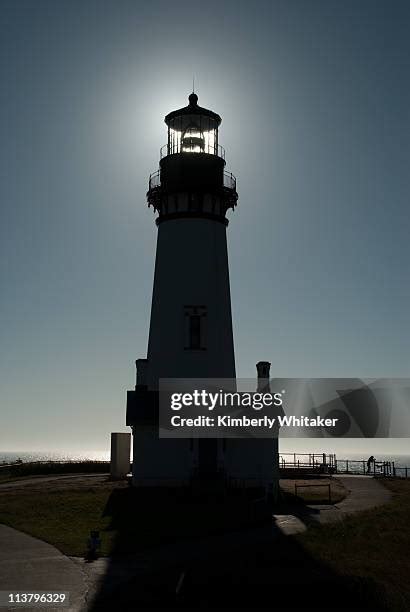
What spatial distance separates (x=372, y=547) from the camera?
19672 mm

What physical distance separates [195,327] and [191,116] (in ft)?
40.1

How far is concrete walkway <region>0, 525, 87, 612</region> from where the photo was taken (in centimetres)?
1464

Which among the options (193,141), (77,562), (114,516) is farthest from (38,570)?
(193,141)

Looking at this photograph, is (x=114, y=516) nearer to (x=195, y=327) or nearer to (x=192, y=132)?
(x=195, y=327)

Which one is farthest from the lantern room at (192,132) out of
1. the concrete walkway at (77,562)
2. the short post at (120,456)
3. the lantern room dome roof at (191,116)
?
the concrete walkway at (77,562)

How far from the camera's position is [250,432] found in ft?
114

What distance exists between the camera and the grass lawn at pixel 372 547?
1605 centimetres

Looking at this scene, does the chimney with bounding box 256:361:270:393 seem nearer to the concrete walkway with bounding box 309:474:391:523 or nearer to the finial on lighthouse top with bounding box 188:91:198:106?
the concrete walkway with bounding box 309:474:391:523

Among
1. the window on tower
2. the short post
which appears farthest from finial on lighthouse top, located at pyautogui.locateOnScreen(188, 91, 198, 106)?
the short post

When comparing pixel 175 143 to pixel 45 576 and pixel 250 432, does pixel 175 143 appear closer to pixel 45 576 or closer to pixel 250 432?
pixel 250 432

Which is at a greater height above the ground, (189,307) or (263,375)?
(189,307)

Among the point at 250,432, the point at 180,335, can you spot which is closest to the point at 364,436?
the point at 250,432

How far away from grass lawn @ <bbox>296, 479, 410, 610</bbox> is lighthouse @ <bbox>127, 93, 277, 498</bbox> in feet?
29.8

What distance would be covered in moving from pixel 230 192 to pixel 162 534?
843 inches
